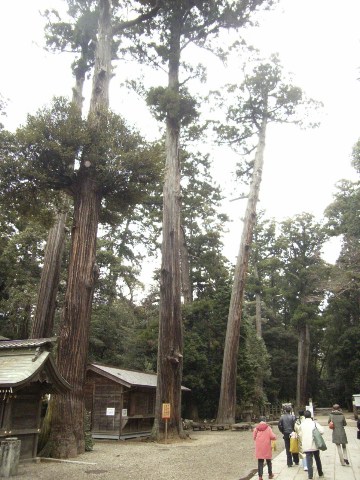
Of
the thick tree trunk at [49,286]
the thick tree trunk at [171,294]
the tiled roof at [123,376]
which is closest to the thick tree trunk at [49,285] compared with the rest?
the thick tree trunk at [49,286]

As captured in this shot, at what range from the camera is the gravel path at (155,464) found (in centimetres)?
770

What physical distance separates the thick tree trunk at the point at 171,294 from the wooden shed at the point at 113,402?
5.57 feet

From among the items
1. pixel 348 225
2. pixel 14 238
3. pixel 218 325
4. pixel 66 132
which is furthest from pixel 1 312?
pixel 348 225

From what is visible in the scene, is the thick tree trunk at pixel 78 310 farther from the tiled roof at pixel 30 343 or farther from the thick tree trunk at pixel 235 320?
the thick tree trunk at pixel 235 320

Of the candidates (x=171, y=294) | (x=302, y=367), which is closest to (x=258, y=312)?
(x=302, y=367)

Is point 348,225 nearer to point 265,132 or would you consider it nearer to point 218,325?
point 265,132

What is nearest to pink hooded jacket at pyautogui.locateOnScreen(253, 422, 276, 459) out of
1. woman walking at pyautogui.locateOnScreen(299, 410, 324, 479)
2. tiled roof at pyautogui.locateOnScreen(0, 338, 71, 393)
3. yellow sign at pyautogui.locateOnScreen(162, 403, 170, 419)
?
woman walking at pyautogui.locateOnScreen(299, 410, 324, 479)

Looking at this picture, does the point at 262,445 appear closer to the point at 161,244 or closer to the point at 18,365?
the point at 18,365

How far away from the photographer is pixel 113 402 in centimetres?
1510

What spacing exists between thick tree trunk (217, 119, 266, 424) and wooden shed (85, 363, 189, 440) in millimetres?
4186

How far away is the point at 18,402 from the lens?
27.9 ft

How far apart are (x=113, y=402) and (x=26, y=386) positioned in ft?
24.2

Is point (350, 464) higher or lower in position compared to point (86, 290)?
lower

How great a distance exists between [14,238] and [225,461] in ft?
50.6
